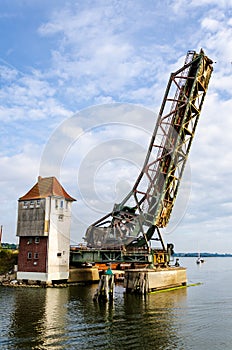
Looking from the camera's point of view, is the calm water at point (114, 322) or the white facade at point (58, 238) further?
the white facade at point (58, 238)

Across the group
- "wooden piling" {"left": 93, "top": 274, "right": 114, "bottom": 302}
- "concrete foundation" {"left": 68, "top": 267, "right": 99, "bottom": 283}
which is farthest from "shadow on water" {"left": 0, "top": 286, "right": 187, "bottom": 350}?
"concrete foundation" {"left": 68, "top": 267, "right": 99, "bottom": 283}

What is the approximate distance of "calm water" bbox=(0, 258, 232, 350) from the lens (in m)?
14.2

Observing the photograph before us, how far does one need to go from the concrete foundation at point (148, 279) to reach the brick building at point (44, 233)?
7.13 meters

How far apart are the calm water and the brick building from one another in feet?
18.2

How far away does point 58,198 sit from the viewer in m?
33.7

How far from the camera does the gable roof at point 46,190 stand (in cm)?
3354

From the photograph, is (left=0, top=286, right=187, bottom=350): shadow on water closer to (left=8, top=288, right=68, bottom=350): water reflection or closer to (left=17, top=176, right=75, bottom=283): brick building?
(left=8, top=288, right=68, bottom=350): water reflection

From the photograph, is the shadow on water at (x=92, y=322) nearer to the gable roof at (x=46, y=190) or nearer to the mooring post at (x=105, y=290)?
the mooring post at (x=105, y=290)

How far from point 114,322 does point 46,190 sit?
1841 centimetres

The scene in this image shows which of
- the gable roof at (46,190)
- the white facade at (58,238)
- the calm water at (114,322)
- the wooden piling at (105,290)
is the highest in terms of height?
the gable roof at (46,190)

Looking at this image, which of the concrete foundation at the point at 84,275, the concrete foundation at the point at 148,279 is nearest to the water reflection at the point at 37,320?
the concrete foundation at the point at 148,279

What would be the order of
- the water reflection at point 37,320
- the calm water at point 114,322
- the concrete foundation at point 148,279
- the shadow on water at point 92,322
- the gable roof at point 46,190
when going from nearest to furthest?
the water reflection at point 37,320 < the shadow on water at point 92,322 < the calm water at point 114,322 < the concrete foundation at point 148,279 < the gable roof at point 46,190

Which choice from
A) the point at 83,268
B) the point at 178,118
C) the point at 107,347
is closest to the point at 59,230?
the point at 83,268

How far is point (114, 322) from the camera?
57.4ft
